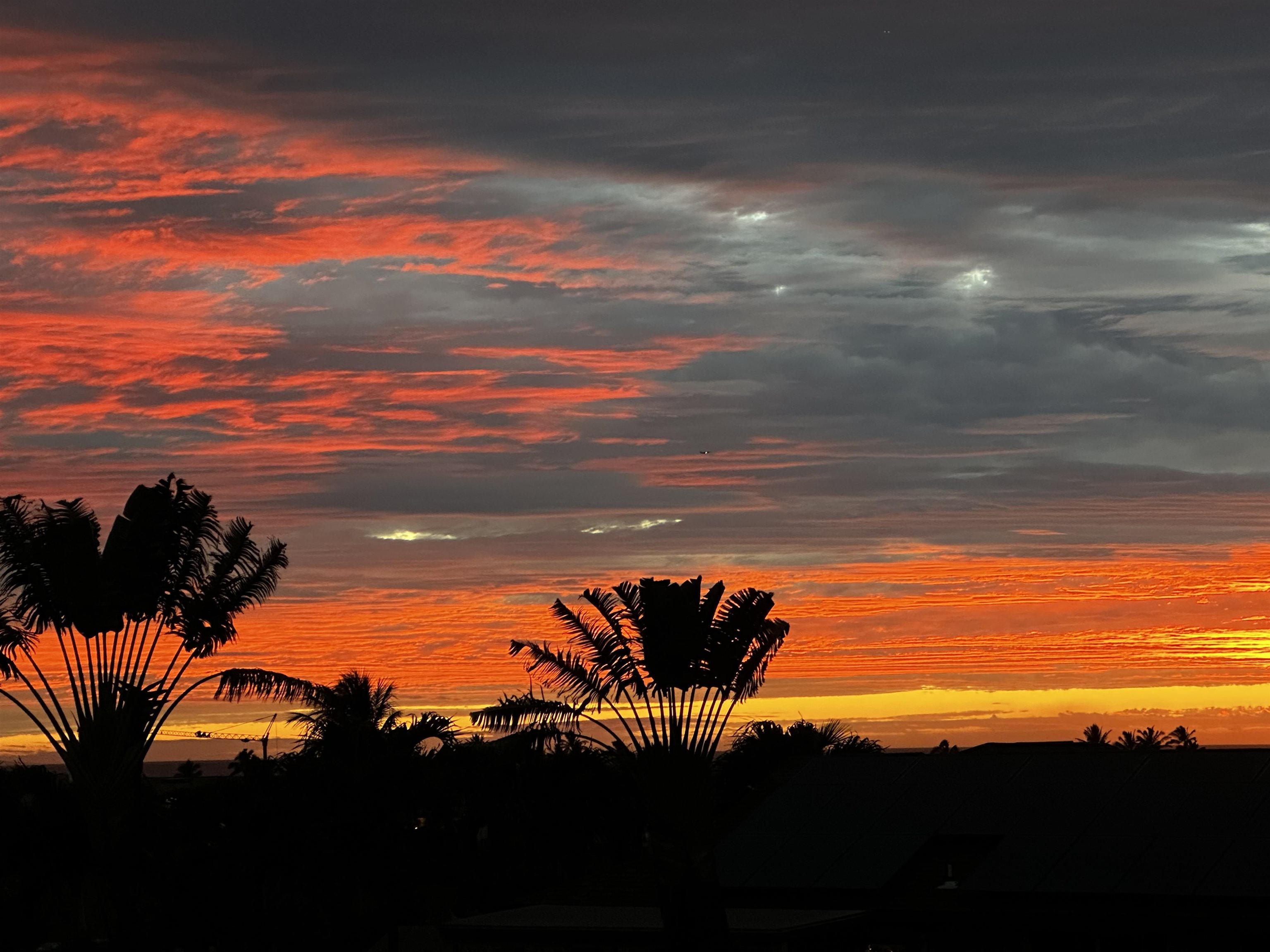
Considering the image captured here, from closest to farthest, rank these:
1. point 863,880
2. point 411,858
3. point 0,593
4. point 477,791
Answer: point 863,880, point 0,593, point 411,858, point 477,791

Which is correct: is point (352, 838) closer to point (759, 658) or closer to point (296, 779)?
point (296, 779)

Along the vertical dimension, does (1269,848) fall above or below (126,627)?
below

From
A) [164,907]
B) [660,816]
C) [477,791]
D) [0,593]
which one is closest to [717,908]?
[660,816]

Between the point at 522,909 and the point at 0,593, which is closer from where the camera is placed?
the point at 522,909

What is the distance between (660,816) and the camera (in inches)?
1216

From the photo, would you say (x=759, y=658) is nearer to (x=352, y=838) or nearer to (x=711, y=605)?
(x=711, y=605)

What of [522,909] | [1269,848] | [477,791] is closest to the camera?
[1269,848]

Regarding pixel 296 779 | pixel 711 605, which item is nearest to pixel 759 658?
pixel 711 605

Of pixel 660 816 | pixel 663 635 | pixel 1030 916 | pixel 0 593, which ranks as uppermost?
pixel 0 593

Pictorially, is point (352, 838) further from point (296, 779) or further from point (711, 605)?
point (711, 605)

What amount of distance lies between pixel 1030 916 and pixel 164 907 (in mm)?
21201

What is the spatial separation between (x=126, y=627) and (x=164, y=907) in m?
7.09

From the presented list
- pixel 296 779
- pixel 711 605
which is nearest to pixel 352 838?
pixel 296 779

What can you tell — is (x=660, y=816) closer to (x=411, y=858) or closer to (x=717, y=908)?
(x=717, y=908)
